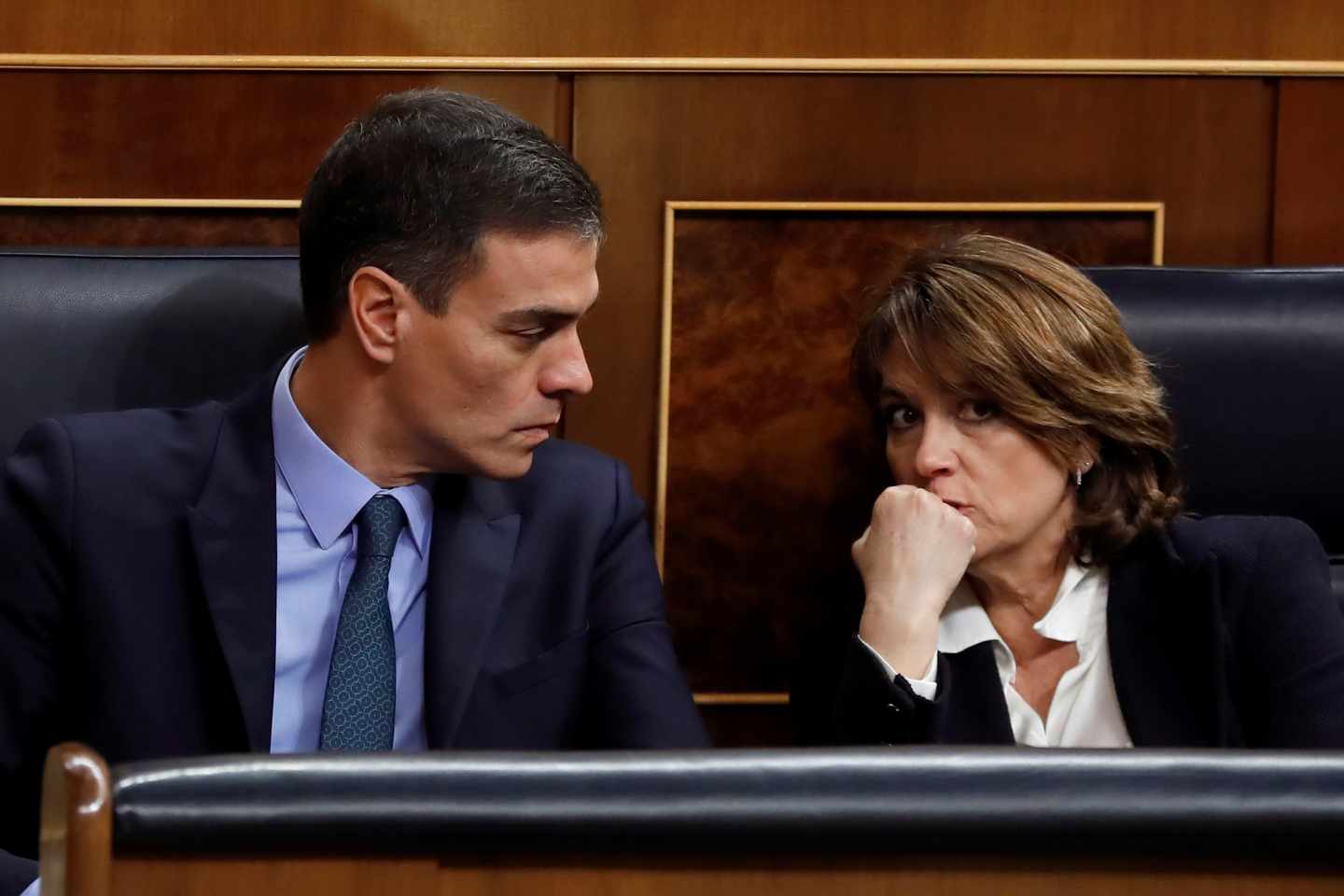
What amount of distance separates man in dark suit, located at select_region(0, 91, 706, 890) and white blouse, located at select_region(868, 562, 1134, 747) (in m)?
0.30

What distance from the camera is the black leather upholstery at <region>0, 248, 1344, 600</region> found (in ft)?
4.90

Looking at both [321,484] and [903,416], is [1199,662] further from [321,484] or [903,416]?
[321,484]

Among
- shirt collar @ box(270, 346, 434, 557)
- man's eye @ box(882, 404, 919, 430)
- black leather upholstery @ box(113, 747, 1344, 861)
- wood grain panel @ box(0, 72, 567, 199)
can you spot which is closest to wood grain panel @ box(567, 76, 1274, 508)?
wood grain panel @ box(0, 72, 567, 199)

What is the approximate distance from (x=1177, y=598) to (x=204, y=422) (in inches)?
35.7

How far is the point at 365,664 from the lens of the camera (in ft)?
4.39

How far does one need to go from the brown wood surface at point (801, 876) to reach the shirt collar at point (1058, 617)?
34.5 inches

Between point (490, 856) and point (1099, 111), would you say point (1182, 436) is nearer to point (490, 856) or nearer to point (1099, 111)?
point (1099, 111)

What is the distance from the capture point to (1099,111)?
1.82 meters

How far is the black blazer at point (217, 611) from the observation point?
1321 millimetres

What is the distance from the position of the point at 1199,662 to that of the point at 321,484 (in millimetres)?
807

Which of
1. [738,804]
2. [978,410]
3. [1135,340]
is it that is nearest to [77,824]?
[738,804]

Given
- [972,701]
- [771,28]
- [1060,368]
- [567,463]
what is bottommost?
[972,701]

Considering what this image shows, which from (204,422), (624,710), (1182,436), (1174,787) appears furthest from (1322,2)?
(1174,787)

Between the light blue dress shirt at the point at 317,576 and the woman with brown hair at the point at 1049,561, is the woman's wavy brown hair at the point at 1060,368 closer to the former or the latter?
the woman with brown hair at the point at 1049,561
